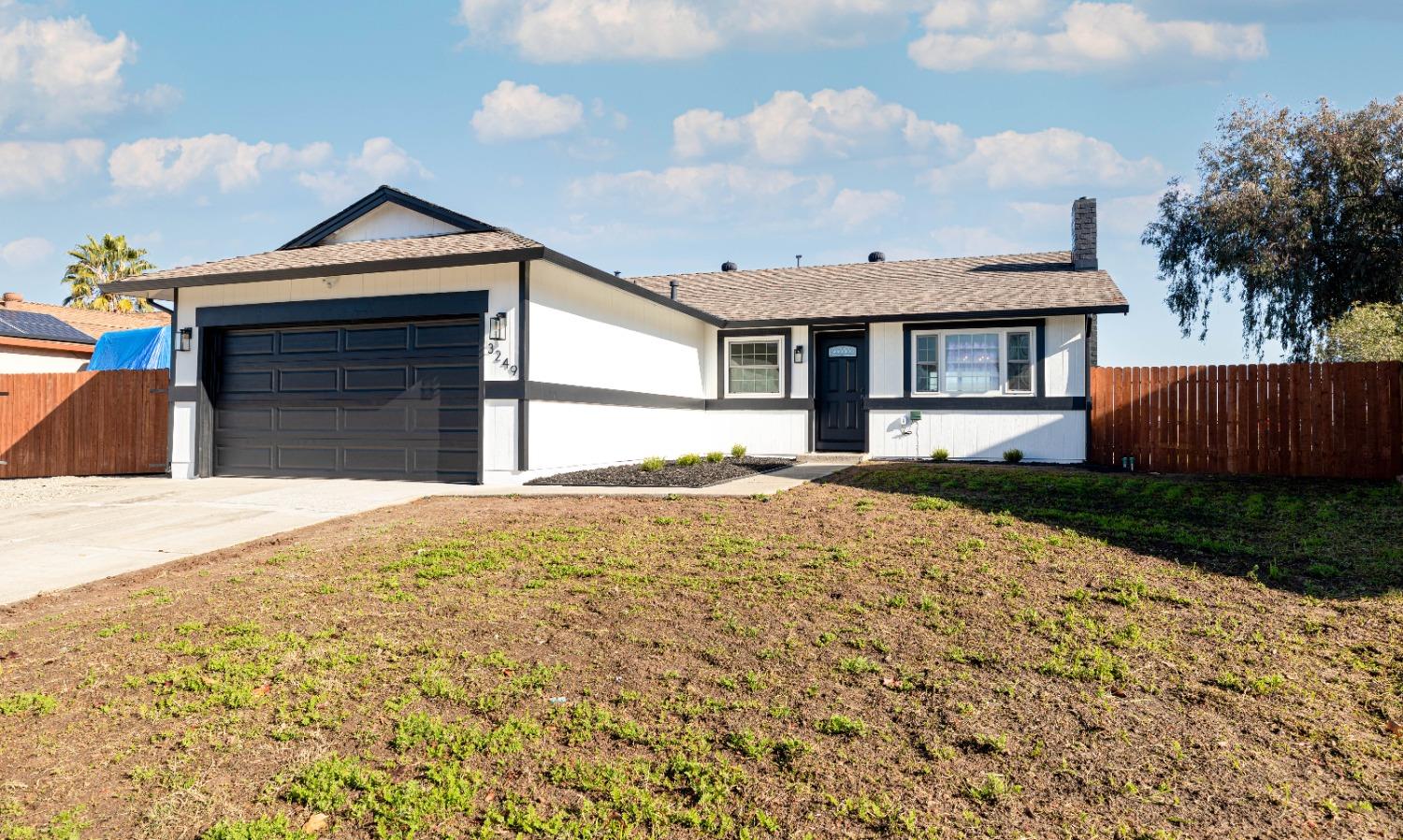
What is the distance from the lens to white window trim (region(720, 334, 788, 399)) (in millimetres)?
16141

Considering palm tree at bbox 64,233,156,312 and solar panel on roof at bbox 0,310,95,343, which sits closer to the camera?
solar panel on roof at bbox 0,310,95,343

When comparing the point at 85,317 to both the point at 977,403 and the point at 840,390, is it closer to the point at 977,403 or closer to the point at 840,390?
the point at 840,390

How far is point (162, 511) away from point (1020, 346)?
13653 millimetres

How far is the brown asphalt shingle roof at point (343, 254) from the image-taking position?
36.6 ft

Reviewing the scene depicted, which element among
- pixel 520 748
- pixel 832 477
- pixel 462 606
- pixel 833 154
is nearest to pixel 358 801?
pixel 520 748

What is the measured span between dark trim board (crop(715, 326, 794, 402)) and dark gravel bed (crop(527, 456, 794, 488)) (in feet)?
11.0

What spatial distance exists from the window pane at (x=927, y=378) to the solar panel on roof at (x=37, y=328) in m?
22.3

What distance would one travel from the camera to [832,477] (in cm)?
1051

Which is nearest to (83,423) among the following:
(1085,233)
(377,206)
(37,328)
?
(377,206)

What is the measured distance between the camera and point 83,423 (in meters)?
14.2


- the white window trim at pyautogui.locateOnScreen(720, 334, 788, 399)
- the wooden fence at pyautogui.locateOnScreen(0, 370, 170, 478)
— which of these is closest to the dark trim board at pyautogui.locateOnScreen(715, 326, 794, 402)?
the white window trim at pyautogui.locateOnScreen(720, 334, 788, 399)

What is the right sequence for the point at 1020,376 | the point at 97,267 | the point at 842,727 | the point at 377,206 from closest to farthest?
the point at 842,727 < the point at 377,206 < the point at 1020,376 < the point at 97,267

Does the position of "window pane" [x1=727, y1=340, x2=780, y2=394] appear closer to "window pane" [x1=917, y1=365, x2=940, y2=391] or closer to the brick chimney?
"window pane" [x1=917, y1=365, x2=940, y2=391]

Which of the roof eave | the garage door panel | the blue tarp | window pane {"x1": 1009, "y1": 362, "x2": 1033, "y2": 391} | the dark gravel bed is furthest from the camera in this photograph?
the blue tarp
